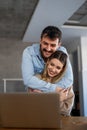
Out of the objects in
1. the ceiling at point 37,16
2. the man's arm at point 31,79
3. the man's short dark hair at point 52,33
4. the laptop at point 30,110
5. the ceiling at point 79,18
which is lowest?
the laptop at point 30,110

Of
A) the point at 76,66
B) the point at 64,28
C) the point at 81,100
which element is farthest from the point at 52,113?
the point at 76,66

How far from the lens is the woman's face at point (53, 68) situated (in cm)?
184

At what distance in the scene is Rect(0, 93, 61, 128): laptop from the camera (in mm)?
1318

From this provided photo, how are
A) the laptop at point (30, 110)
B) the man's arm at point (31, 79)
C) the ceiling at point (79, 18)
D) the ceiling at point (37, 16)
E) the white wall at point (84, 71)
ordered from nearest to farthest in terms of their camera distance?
the laptop at point (30, 110) < the man's arm at point (31, 79) < the ceiling at point (37, 16) < the ceiling at point (79, 18) < the white wall at point (84, 71)

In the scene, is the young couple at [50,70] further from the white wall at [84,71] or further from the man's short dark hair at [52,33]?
the white wall at [84,71]

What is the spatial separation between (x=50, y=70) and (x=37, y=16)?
3338 millimetres

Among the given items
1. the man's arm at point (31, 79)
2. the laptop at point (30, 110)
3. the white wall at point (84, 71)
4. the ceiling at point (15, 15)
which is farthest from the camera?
the white wall at point (84, 71)

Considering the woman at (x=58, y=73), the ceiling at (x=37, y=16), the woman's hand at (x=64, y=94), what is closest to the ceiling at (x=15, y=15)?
the ceiling at (x=37, y=16)

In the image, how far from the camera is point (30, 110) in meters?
1.35

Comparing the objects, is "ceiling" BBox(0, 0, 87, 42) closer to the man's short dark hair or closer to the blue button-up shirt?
the man's short dark hair

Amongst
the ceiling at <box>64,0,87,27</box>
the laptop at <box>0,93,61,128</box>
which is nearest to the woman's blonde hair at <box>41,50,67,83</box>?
the laptop at <box>0,93,61,128</box>

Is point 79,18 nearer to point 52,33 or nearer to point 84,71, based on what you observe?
point 84,71

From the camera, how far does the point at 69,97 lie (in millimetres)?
1907

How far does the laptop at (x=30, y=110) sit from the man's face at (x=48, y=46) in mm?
585
